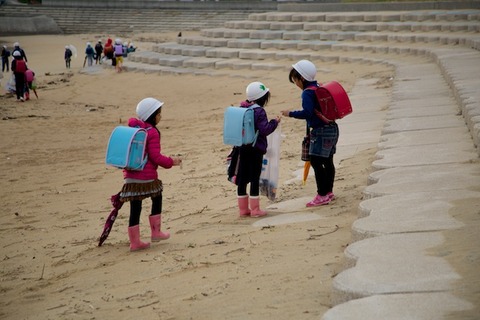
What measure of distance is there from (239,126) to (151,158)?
84 cm

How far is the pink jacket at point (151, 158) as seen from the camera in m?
6.41

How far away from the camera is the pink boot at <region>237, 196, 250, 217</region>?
721cm

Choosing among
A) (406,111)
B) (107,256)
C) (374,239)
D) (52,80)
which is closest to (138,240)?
(107,256)

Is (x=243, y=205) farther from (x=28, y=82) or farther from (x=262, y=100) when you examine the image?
(x=28, y=82)

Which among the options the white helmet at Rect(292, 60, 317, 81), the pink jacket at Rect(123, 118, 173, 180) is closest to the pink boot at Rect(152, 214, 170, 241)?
the pink jacket at Rect(123, 118, 173, 180)

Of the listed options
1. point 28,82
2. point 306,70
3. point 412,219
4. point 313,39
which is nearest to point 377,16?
point 313,39

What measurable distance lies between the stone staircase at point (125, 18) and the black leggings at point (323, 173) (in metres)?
38.5

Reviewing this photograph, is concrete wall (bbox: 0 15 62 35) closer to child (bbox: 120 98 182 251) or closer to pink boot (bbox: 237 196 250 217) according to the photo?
pink boot (bbox: 237 196 250 217)

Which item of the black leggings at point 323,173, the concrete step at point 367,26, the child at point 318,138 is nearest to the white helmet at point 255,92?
the child at point 318,138

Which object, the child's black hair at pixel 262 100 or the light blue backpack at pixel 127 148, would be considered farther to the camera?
the child's black hair at pixel 262 100

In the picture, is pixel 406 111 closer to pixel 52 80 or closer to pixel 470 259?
pixel 470 259

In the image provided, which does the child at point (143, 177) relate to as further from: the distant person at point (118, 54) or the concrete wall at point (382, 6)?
the distant person at point (118, 54)

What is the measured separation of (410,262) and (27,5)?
54606 mm

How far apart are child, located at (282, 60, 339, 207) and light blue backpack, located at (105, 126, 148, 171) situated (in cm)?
145
